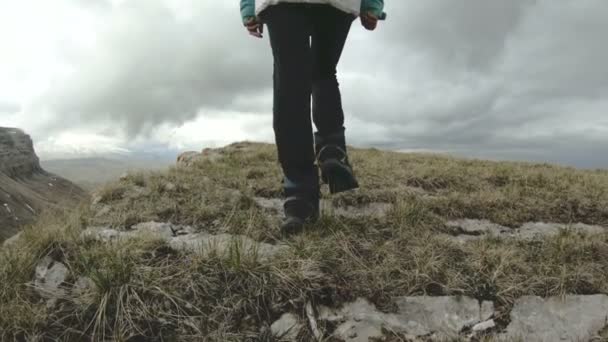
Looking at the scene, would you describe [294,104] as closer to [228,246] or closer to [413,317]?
[228,246]

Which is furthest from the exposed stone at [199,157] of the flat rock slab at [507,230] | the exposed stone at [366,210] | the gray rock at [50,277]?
the flat rock slab at [507,230]

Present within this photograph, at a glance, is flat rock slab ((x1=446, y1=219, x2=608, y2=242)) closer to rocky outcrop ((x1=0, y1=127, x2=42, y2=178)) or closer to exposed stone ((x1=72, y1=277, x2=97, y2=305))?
exposed stone ((x1=72, y1=277, x2=97, y2=305))

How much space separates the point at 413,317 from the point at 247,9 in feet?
9.11

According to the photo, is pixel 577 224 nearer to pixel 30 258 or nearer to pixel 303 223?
pixel 303 223

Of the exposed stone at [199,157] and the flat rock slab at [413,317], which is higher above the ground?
the exposed stone at [199,157]

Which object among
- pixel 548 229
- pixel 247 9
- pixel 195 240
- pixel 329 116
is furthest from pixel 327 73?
pixel 548 229

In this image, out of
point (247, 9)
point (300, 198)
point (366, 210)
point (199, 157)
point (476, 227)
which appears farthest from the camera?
point (199, 157)

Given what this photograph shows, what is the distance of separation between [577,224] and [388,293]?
305 centimetres

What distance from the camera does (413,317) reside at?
7.78 feet

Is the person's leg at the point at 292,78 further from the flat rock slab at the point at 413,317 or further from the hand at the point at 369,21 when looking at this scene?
the flat rock slab at the point at 413,317

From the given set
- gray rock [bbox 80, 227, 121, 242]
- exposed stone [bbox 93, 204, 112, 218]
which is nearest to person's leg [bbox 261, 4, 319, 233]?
gray rock [bbox 80, 227, 121, 242]

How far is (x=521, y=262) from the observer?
2898 millimetres

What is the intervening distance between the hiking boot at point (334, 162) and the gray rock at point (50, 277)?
7.46 feet

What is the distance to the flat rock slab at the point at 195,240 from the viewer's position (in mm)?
2650
